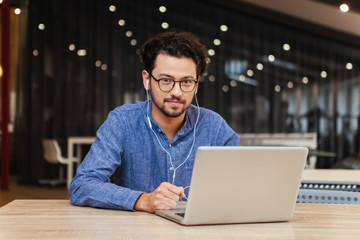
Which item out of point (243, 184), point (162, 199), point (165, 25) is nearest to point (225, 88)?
point (165, 25)

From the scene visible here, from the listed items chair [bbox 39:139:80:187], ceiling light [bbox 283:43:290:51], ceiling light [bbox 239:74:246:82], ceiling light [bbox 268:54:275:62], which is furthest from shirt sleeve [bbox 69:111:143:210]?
ceiling light [bbox 283:43:290:51]

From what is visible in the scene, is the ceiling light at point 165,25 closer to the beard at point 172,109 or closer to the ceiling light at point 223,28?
the ceiling light at point 223,28

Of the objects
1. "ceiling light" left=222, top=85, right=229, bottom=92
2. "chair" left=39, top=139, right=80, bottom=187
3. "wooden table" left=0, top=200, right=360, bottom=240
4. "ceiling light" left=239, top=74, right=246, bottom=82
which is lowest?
"chair" left=39, top=139, right=80, bottom=187

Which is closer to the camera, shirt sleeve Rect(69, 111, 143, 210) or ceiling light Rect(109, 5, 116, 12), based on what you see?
shirt sleeve Rect(69, 111, 143, 210)

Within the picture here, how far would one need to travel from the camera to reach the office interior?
8.96m

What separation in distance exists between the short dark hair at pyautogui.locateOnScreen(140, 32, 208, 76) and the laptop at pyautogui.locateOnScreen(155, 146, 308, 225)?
0.77 m

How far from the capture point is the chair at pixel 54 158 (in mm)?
8344

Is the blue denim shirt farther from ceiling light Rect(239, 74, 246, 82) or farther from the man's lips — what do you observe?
ceiling light Rect(239, 74, 246, 82)

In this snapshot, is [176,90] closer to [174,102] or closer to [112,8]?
[174,102]

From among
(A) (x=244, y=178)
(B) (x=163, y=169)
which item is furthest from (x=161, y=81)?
(A) (x=244, y=178)

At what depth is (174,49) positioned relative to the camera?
2.01 m

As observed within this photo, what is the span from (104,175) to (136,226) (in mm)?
553

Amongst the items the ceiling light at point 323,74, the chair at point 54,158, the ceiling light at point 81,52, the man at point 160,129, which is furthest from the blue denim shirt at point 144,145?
the ceiling light at point 323,74

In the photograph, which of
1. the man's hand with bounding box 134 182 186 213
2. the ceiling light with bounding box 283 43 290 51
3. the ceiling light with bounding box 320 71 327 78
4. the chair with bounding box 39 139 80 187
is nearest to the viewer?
the man's hand with bounding box 134 182 186 213
